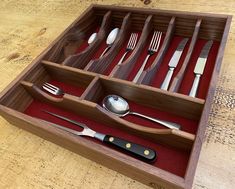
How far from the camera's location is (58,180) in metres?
0.60

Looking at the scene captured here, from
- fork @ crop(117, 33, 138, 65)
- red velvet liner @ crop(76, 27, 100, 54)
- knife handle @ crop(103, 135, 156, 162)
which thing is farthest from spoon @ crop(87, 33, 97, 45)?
knife handle @ crop(103, 135, 156, 162)

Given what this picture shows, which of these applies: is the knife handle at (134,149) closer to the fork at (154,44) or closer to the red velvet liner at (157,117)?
the red velvet liner at (157,117)

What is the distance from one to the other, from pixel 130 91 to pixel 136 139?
13cm

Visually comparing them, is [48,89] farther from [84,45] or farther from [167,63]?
[167,63]

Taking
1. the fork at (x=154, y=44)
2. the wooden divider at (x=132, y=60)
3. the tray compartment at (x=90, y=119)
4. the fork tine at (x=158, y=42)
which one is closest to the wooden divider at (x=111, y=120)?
the tray compartment at (x=90, y=119)

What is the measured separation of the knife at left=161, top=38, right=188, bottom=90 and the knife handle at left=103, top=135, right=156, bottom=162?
0.20m

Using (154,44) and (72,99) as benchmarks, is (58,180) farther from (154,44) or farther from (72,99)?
(154,44)

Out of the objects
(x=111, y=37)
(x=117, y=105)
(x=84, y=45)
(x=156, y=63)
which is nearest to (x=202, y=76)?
(x=156, y=63)

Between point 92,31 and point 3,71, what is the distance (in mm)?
399

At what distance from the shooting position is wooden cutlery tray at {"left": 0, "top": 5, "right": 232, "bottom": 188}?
529 millimetres

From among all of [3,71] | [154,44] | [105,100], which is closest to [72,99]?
[105,100]

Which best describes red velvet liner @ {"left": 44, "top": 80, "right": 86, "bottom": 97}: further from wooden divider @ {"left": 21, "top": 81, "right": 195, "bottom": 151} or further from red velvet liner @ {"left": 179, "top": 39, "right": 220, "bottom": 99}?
red velvet liner @ {"left": 179, "top": 39, "right": 220, "bottom": 99}

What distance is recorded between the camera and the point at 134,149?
0.55 metres

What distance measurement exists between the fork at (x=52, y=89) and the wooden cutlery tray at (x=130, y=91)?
16 millimetres
